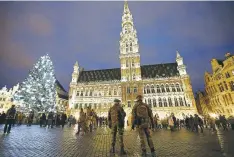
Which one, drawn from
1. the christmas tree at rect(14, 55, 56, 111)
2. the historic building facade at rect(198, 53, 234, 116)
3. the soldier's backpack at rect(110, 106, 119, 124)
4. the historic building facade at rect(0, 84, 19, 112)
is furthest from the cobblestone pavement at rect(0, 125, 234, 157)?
the historic building facade at rect(0, 84, 19, 112)

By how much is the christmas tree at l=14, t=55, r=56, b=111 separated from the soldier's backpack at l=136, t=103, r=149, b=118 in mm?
25060

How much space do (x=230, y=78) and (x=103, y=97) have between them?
3177 centimetres

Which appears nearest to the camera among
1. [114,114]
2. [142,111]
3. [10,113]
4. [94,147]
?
[142,111]

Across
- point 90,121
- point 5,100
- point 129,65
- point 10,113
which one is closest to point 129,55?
point 129,65

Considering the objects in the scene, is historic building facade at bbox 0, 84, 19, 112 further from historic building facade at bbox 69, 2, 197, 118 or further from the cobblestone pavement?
the cobblestone pavement

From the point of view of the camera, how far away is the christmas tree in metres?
25.1

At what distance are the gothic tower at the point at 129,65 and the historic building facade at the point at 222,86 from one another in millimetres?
20270

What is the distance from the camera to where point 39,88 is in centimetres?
2627

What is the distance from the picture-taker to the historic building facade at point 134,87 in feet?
123

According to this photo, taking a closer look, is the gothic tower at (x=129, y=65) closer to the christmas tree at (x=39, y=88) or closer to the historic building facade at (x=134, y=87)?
the historic building facade at (x=134, y=87)

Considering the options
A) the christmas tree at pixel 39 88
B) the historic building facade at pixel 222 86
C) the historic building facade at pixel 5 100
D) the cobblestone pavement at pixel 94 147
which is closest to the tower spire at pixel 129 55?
the historic building facade at pixel 222 86

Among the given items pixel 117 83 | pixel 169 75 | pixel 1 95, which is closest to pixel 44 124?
pixel 117 83

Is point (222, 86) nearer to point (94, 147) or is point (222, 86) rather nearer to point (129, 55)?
point (129, 55)

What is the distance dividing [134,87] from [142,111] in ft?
120
